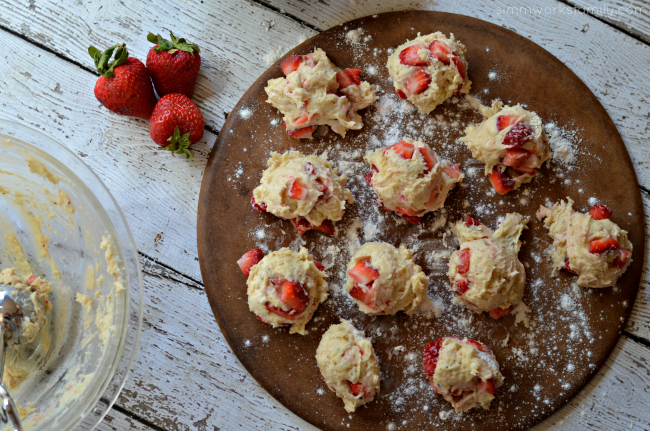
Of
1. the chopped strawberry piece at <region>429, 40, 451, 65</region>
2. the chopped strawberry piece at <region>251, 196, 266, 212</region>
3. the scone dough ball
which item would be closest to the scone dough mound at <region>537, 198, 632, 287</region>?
the chopped strawberry piece at <region>429, 40, 451, 65</region>

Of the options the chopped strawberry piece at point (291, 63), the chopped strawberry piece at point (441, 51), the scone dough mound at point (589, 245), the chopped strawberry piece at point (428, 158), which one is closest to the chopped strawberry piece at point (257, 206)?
the chopped strawberry piece at point (291, 63)

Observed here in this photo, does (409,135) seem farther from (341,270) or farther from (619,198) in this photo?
(619,198)

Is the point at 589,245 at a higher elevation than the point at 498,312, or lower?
higher

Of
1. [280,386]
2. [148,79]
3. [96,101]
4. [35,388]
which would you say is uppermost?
[148,79]

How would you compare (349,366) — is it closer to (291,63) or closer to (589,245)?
(589,245)

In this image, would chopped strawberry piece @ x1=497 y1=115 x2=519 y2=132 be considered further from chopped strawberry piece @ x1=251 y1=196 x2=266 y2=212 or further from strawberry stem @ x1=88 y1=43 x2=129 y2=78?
strawberry stem @ x1=88 y1=43 x2=129 y2=78

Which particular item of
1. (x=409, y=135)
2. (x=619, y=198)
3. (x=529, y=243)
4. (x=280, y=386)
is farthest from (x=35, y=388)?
(x=619, y=198)

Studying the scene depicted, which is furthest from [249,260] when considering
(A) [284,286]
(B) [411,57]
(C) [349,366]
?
(B) [411,57]
